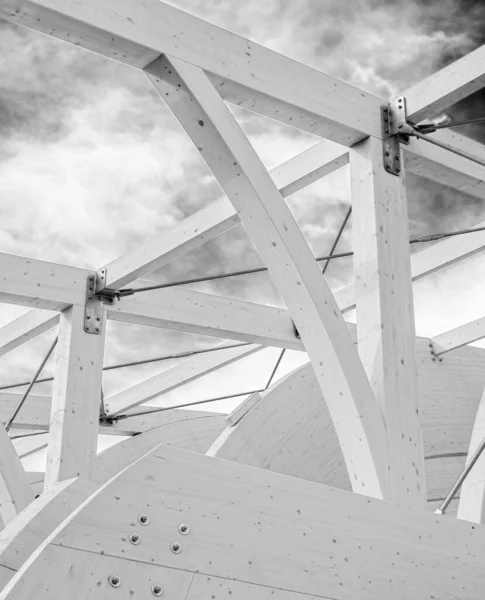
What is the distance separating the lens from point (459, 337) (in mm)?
7934

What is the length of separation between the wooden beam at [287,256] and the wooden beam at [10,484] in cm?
352

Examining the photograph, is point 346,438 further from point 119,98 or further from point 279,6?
point 119,98

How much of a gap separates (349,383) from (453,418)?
13.9 ft

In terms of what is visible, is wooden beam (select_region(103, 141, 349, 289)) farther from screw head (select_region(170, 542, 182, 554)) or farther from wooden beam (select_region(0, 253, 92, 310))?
screw head (select_region(170, 542, 182, 554))

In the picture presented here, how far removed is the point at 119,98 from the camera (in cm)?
1194

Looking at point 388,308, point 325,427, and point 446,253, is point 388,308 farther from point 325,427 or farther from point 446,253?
point 325,427

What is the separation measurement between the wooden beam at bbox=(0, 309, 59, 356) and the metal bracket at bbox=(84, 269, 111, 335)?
0.64 m

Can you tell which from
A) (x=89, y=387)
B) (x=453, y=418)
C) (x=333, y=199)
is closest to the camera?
(x=89, y=387)

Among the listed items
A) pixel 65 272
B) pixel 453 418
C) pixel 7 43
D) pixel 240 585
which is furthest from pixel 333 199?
pixel 240 585

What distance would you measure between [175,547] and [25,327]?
543 centimetres

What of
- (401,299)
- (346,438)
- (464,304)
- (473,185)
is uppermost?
(464,304)

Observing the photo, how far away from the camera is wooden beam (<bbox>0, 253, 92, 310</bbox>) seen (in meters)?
6.62

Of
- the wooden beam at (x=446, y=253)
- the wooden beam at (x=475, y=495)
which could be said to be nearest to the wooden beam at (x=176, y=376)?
the wooden beam at (x=446, y=253)

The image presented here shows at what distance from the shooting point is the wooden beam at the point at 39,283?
662 cm
